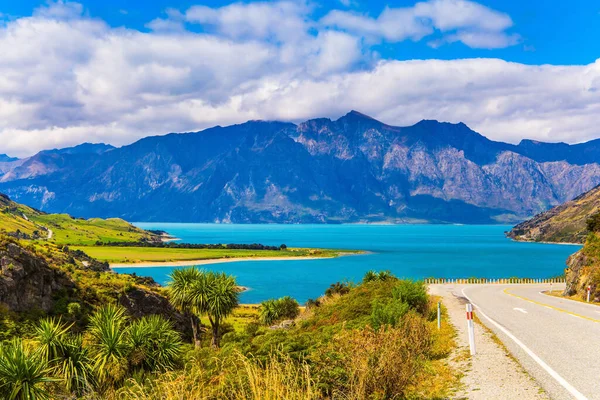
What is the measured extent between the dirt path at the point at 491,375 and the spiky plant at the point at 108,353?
13.5m

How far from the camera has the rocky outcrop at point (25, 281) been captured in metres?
34.4

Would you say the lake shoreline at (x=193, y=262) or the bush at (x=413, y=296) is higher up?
the bush at (x=413, y=296)

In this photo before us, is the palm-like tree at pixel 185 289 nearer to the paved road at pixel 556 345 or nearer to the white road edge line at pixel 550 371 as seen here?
the paved road at pixel 556 345

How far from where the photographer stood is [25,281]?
36094 millimetres

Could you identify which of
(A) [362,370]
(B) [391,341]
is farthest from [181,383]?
(B) [391,341]

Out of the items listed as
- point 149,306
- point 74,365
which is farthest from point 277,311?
point 74,365

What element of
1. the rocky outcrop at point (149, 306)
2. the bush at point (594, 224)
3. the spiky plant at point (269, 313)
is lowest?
the spiky plant at point (269, 313)

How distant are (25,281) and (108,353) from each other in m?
20.6

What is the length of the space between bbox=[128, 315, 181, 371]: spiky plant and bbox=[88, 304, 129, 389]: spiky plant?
464mm

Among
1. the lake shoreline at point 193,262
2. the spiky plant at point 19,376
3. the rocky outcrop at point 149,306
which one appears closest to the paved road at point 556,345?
the spiky plant at point 19,376

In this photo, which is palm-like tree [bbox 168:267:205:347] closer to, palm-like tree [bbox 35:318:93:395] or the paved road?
palm-like tree [bbox 35:318:93:395]

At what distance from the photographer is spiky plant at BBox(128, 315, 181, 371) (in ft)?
67.5

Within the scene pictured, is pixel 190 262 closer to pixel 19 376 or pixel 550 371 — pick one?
pixel 19 376

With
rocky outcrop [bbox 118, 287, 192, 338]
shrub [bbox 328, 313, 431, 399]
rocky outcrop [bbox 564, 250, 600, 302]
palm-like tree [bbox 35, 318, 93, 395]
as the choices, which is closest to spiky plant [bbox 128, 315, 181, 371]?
palm-like tree [bbox 35, 318, 93, 395]
